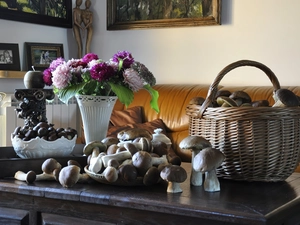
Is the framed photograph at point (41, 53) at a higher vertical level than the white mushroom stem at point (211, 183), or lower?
higher

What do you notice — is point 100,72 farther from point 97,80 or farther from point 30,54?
point 30,54

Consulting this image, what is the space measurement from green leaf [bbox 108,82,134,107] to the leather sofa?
4.66ft

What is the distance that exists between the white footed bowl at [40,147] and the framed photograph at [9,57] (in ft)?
6.66

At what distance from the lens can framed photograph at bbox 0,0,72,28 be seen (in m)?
3.38

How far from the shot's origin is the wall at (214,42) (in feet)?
10.6

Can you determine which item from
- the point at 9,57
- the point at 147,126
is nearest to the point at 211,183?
the point at 147,126

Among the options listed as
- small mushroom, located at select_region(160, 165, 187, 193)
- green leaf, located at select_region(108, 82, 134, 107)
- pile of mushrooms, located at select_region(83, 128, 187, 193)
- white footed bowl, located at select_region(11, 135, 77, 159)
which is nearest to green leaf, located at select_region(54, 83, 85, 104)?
green leaf, located at select_region(108, 82, 134, 107)

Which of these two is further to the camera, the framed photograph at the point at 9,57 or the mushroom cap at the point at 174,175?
the framed photograph at the point at 9,57

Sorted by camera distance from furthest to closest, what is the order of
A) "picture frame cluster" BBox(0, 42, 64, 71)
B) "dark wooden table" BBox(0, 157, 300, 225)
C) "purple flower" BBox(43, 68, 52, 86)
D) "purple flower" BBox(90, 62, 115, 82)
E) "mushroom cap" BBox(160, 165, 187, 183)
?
"picture frame cluster" BBox(0, 42, 64, 71)
"purple flower" BBox(43, 68, 52, 86)
"purple flower" BBox(90, 62, 115, 82)
"mushroom cap" BBox(160, 165, 187, 183)
"dark wooden table" BBox(0, 157, 300, 225)

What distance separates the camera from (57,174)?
130 centimetres

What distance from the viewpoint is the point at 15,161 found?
1.40m

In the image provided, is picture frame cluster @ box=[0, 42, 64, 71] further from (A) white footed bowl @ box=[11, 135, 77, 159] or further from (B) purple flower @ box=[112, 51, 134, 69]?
(A) white footed bowl @ box=[11, 135, 77, 159]

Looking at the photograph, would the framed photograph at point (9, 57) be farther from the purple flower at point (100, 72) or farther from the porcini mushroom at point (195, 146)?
the porcini mushroom at point (195, 146)

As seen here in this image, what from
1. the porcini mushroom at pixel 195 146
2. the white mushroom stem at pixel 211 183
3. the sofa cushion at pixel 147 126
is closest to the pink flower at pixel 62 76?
the porcini mushroom at pixel 195 146
